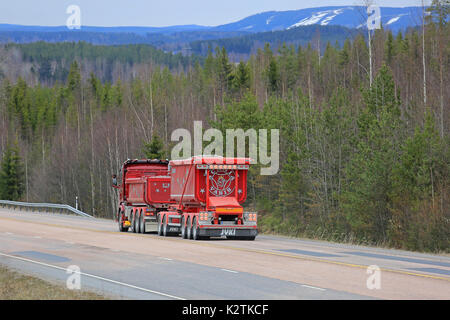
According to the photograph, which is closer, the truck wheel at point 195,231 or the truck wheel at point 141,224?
the truck wheel at point 195,231

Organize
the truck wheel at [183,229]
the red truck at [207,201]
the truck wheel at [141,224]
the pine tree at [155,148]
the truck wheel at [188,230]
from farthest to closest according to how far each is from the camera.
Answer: the pine tree at [155,148], the truck wheel at [141,224], the truck wheel at [183,229], the truck wheel at [188,230], the red truck at [207,201]

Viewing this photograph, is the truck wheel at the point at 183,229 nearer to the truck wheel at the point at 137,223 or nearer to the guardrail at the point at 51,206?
the truck wheel at the point at 137,223

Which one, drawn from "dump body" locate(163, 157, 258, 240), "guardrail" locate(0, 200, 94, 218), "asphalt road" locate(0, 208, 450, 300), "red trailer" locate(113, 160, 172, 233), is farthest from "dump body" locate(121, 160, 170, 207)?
"guardrail" locate(0, 200, 94, 218)

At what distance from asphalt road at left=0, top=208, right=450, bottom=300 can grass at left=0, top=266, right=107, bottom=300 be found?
1.71 feet

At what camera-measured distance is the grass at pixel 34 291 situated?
14.0m

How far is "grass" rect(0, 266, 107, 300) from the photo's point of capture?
14007 mm

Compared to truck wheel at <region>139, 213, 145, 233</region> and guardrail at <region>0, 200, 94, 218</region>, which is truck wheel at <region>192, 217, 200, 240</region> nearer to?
truck wheel at <region>139, 213, 145, 233</region>

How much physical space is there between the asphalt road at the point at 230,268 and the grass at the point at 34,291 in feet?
1.71

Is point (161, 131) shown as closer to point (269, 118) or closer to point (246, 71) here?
point (269, 118)

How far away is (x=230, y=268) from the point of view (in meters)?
19.0

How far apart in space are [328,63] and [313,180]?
7531 cm

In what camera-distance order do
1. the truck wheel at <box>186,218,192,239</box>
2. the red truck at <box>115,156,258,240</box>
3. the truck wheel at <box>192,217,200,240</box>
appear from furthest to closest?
the truck wheel at <box>186,218,192,239</box>
the red truck at <box>115,156,258,240</box>
the truck wheel at <box>192,217,200,240</box>

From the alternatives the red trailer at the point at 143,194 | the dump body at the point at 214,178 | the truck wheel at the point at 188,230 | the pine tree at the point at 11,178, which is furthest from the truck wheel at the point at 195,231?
the pine tree at the point at 11,178

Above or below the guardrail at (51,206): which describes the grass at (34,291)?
above
